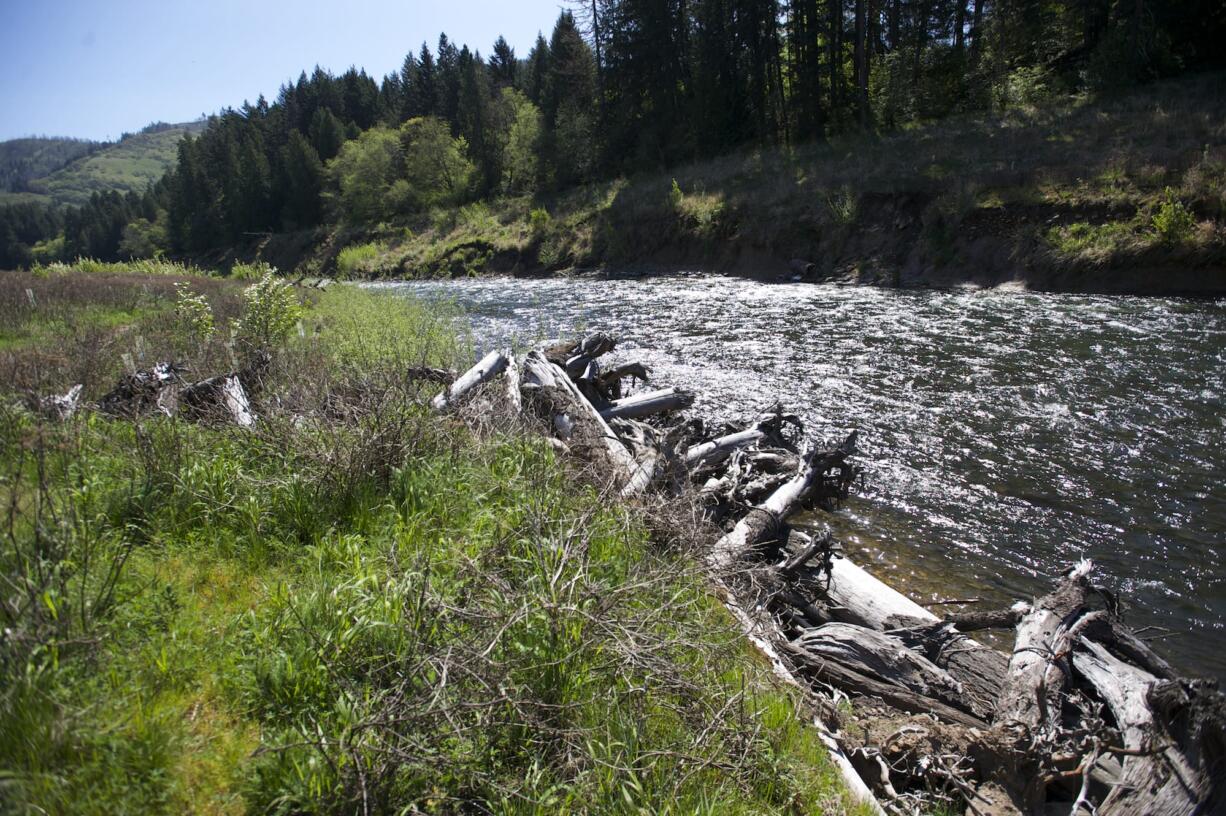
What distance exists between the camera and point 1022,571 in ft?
18.8

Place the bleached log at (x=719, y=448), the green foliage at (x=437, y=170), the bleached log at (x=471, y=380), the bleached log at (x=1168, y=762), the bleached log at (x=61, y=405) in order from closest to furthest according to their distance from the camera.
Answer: the bleached log at (x=1168, y=762) < the bleached log at (x=61, y=405) < the bleached log at (x=719, y=448) < the bleached log at (x=471, y=380) < the green foliage at (x=437, y=170)

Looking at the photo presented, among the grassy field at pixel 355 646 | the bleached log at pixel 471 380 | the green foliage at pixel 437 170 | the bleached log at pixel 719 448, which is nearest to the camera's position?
the grassy field at pixel 355 646

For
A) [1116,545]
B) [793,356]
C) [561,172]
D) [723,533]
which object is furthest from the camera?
[561,172]

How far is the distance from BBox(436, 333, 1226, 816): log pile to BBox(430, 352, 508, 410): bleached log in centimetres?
150

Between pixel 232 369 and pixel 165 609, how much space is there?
4.72 m

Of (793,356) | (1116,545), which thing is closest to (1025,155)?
(793,356)

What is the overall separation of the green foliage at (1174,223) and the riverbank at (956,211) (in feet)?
0.12

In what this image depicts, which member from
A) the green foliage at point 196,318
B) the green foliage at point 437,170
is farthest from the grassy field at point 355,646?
the green foliage at point 437,170

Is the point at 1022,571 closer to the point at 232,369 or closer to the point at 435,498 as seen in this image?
the point at 435,498

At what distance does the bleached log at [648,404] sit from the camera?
302 inches

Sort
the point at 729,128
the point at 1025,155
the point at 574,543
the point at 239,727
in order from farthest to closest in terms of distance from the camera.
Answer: the point at 729,128 → the point at 1025,155 → the point at 574,543 → the point at 239,727

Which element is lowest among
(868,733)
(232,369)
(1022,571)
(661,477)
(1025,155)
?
(1022,571)

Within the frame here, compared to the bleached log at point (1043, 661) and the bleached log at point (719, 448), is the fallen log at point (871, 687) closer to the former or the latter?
the bleached log at point (1043, 661)

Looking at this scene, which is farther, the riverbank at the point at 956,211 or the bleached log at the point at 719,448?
the riverbank at the point at 956,211
